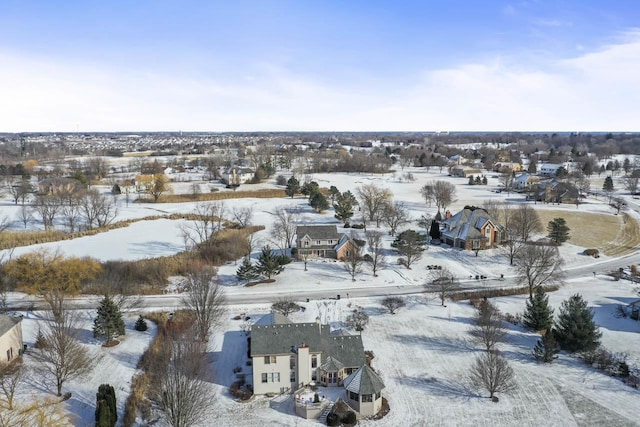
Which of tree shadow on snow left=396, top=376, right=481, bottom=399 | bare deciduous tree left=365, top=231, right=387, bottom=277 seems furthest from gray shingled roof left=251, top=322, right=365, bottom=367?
bare deciduous tree left=365, top=231, right=387, bottom=277

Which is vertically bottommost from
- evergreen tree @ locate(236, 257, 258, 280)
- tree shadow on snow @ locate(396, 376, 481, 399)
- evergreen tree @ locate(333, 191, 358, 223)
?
tree shadow on snow @ locate(396, 376, 481, 399)

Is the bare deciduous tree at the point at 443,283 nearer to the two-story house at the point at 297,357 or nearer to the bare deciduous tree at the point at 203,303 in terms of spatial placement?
the two-story house at the point at 297,357

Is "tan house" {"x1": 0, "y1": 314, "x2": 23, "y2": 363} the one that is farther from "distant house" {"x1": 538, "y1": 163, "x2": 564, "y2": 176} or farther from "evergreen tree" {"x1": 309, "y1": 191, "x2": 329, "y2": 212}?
"distant house" {"x1": 538, "y1": 163, "x2": 564, "y2": 176}

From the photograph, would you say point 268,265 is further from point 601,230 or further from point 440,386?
point 601,230

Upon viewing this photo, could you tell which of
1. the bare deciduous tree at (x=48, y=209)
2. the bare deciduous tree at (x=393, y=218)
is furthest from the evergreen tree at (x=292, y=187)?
the bare deciduous tree at (x=48, y=209)

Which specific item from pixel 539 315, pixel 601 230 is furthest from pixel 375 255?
pixel 601 230

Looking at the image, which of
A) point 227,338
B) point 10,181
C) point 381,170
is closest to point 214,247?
point 227,338
